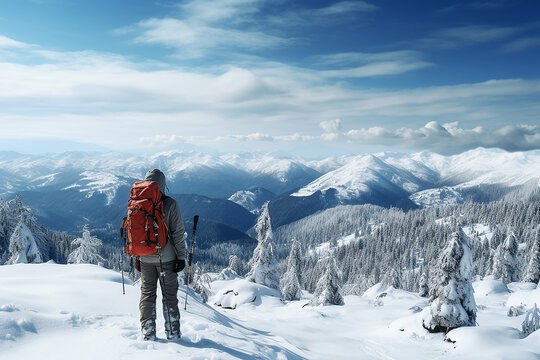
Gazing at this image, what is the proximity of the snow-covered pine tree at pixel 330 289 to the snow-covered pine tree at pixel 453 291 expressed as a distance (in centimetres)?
1468

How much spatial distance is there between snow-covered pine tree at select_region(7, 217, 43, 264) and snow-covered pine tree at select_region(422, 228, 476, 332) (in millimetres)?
33772

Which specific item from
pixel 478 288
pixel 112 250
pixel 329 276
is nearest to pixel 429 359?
pixel 329 276

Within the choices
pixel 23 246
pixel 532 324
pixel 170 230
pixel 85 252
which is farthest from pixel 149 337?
pixel 23 246

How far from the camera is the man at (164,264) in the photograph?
609cm

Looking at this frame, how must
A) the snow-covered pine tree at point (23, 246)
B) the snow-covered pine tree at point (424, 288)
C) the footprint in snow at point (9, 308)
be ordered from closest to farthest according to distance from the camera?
the footprint in snow at point (9, 308)
the snow-covered pine tree at point (23, 246)
the snow-covered pine tree at point (424, 288)

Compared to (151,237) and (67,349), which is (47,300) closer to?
(67,349)

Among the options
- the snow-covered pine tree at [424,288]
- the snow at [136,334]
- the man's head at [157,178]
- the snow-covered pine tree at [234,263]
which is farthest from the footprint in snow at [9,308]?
the snow-covered pine tree at [234,263]

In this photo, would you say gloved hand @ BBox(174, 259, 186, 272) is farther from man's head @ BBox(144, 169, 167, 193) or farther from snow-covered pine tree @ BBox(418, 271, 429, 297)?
snow-covered pine tree @ BBox(418, 271, 429, 297)

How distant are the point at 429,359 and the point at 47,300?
46.8 ft

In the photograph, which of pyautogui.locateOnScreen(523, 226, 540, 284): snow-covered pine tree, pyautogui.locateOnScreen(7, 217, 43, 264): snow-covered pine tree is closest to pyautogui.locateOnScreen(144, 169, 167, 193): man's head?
pyautogui.locateOnScreen(7, 217, 43, 264): snow-covered pine tree

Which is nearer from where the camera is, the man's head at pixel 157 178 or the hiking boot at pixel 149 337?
the man's head at pixel 157 178

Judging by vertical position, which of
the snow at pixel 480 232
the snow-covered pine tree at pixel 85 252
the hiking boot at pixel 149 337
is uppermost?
the hiking boot at pixel 149 337

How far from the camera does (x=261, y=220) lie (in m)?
37.8

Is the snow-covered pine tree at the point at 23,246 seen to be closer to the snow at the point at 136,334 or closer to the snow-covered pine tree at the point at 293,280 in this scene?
the snow at the point at 136,334
